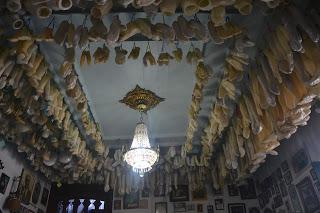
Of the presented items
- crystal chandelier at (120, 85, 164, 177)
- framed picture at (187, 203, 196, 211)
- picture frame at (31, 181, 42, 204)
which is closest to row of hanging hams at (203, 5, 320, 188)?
crystal chandelier at (120, 85, 164, 177)

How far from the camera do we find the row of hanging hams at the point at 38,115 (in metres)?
2.62

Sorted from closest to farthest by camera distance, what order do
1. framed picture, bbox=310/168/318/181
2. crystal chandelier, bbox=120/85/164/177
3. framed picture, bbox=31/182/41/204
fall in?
crystal chandelier, bbox=120/85/164/177, framed picture, bbox=310/168/318/181, framed picture, bbox=31/182/41/204

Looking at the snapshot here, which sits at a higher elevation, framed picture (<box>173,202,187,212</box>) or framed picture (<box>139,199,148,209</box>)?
framed picture (<box>139,199,148,209</box>)

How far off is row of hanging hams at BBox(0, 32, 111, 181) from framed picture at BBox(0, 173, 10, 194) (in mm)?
447

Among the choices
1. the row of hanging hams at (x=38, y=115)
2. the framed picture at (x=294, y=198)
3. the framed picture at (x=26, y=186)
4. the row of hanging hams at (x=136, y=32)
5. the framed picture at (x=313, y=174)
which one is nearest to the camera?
the row of hanging hams at (x=136, y=32)

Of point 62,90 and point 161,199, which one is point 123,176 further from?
point 62,90

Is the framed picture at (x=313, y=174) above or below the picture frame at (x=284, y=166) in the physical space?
below

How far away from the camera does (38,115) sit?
11.2 feet

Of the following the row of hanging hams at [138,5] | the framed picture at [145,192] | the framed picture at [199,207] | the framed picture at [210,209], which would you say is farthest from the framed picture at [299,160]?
the framed picture at [145,192]

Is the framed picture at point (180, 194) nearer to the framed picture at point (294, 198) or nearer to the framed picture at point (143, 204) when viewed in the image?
the framed picture at point (143, 204)

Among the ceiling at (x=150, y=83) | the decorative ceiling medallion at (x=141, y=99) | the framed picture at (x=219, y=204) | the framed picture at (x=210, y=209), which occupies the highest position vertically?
the ceiling at (x=150, y=83)

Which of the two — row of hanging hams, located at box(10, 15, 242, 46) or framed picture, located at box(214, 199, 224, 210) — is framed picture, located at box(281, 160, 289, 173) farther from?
row of hanging hams, located at box(10, 15, 242, 46)

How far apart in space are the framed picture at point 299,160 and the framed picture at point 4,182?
4496mm

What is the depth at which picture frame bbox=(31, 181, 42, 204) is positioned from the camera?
5.06 meters
